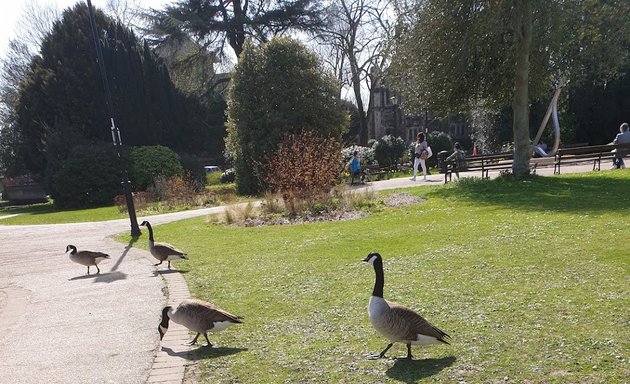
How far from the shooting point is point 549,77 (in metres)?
22.7

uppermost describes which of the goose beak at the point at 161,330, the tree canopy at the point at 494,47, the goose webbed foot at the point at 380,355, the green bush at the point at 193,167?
the tree canopy at the point at 494,47

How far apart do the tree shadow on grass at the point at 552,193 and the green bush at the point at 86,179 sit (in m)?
22.9

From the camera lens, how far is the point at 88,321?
7.36m

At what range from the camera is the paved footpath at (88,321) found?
5.45 m

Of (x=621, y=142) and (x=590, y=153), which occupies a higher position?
(x=621, y=142)

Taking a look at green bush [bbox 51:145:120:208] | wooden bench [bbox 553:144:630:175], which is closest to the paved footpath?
wooden bench [bbox 553:144:630:175]

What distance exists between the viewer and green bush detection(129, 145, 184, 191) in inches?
1340

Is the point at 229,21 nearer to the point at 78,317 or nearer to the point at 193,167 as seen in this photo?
the point at 193,167

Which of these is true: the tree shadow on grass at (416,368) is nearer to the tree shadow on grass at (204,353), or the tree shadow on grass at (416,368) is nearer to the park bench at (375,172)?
the tree shadow on grass at (204,353)

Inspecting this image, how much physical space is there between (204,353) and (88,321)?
8.55ft

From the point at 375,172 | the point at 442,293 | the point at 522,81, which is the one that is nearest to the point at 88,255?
Result: the point at 442,293

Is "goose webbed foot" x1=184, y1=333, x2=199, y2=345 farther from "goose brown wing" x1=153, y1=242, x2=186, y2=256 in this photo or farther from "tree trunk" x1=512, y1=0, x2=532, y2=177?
"tree trunk" x1=512, y1=0, x2=532, y2=177

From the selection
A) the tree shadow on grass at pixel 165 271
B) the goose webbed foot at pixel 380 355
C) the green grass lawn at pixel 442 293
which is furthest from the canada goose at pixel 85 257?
the goose webbed foot at pixel 380 355

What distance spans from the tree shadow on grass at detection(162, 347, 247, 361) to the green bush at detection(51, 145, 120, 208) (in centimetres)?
2985
